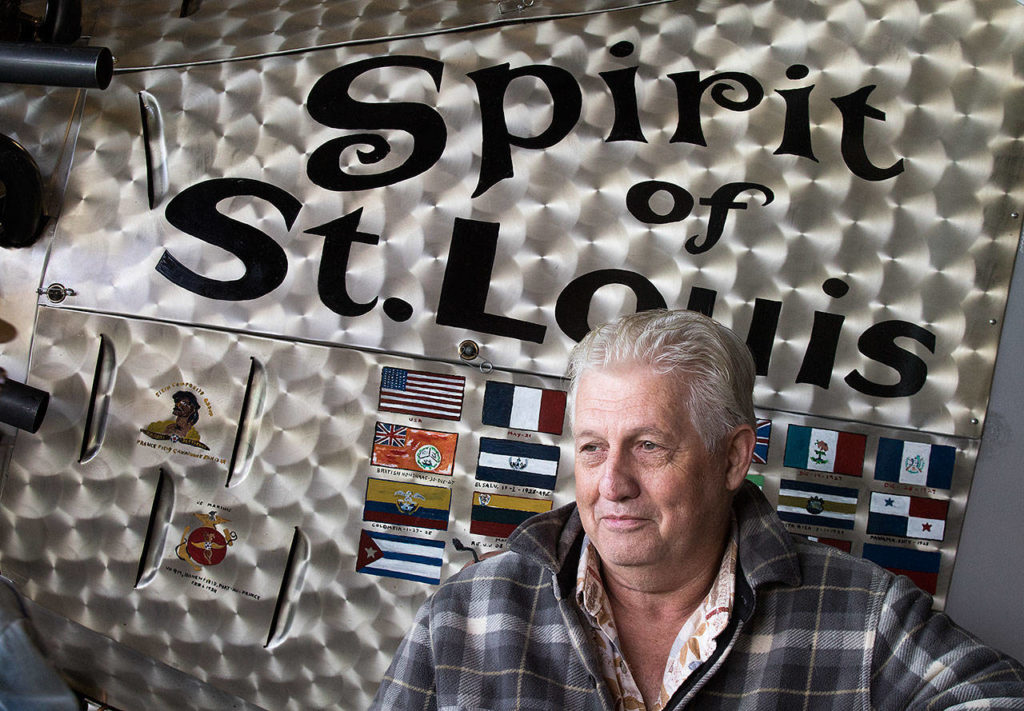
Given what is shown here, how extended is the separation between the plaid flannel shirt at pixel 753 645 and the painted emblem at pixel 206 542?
589 millimetres

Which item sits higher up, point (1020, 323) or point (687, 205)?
point (687, 205)

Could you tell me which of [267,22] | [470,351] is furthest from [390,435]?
[267,22]

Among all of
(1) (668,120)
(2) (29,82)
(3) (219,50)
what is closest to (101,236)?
(2) (29,82)

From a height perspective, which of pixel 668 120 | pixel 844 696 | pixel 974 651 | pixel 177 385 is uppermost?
pixel 668 120

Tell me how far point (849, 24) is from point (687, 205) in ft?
1.51

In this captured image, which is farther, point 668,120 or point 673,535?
point 668,120

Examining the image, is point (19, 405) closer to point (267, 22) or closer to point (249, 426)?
point (249, 426)

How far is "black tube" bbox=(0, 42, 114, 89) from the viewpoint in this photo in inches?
67.9

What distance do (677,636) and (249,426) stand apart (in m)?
0.96

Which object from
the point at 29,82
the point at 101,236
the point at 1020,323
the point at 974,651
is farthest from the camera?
the point at 101,236

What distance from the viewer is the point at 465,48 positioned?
1871 mm

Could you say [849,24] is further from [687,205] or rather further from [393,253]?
[393,253]

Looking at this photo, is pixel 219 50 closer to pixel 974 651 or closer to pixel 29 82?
pixel 29 82

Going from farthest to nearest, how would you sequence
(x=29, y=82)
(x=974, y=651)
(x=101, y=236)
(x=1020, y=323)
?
(x=101, y=236) → (x=29, y=82) → (x=1020, y=323) → (x=974, y=651)
